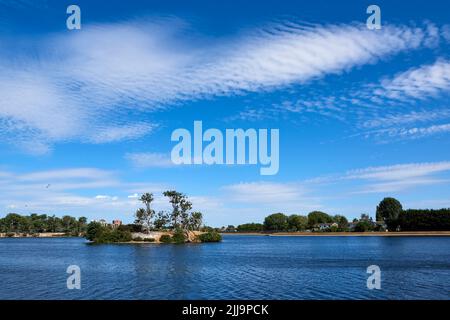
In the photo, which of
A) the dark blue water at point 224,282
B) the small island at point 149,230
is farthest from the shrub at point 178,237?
the dark blue water at point 224,282

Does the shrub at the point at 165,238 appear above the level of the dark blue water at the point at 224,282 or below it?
below

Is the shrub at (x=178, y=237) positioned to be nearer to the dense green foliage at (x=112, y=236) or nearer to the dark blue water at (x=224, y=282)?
the dense green foliage at (x=112, y=236)

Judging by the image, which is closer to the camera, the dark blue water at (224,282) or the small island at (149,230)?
the dark blue water at (224,282)

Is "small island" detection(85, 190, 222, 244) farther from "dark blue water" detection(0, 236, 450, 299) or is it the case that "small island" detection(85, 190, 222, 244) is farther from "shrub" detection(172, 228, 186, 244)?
"dark blue water" detection(0, 236, 450, 299)

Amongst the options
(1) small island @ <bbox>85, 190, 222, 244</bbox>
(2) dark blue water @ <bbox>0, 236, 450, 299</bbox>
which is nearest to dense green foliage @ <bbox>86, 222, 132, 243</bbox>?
(1) small island @ <bbox>85, 190, 222, 244</bbox>

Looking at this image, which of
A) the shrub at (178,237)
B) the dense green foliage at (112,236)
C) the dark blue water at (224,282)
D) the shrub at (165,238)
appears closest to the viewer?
the dark blue water at (224,282)

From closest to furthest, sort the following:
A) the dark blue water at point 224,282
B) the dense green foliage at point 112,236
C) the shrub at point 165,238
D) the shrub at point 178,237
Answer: the dark blue water at point 224,282
the shrub at point 178,237
the shrub at point 165,238
the dense green foliage at point 112,236

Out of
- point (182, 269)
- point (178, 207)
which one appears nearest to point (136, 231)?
point (178, 207)

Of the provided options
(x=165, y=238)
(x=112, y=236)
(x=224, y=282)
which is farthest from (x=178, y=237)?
(x=224, y=282)
